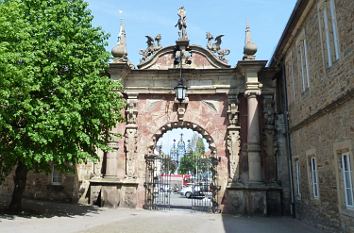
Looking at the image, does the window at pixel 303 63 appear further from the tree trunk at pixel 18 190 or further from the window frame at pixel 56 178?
the window frame at pixel 56 178

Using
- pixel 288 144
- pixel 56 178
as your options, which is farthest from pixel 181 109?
pixel 56 178

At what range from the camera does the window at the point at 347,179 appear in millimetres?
8375

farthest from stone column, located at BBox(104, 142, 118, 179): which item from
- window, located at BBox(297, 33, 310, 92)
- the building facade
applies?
window, located at BBox(297, 33, 310, 92)

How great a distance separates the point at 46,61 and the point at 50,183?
274 inches

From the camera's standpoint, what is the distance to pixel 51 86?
1171cm

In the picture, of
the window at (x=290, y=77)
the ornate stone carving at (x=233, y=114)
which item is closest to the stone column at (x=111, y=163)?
the ornate stone carving at (x=233, y=114)

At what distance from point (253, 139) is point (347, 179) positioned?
6140 millimetres

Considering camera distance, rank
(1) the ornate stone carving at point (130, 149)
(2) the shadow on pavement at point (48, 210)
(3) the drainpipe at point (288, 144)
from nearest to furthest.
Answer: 1. (2) the shadow on pavement at point (48, 210)
2. (3) the drainpipe at point (288, 144)
3. (1) the ornate stone carving at point (130, 149)

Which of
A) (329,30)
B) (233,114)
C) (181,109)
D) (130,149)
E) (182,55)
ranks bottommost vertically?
(130,149)

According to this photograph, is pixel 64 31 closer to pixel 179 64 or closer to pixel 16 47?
pixel 16 47

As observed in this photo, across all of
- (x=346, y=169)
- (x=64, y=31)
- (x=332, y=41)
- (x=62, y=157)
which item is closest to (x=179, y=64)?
(x=64, y=31)

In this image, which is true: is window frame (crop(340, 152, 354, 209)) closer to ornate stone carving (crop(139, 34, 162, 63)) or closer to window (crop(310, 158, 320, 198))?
window (crop(310, 158, 320, 198))

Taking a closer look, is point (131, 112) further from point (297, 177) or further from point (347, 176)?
point (347, 176)

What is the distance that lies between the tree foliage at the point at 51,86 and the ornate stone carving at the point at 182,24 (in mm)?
4330
